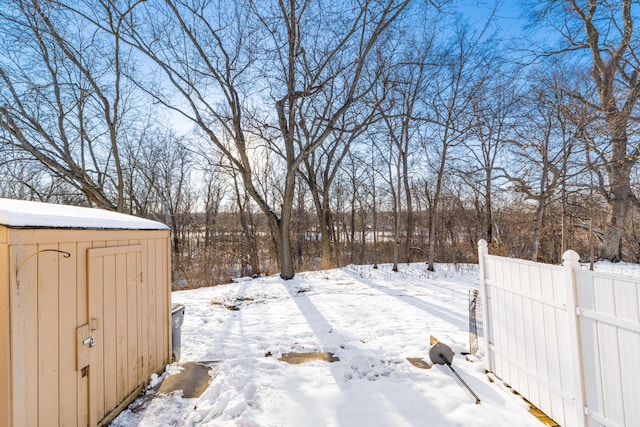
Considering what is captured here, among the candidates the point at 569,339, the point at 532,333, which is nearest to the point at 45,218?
the point at 569,339

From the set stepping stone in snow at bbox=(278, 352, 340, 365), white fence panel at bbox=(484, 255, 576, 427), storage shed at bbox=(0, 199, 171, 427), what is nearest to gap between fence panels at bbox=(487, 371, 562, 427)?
white fence panel at bbox=(484, 255, 576, 427)

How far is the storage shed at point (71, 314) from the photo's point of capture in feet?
4.81

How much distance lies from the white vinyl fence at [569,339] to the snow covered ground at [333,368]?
0.32 meters

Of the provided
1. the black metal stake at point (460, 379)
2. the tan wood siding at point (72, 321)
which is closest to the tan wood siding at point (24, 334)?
the tan wood siding at point (72, 321)

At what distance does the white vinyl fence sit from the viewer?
1.60 metres

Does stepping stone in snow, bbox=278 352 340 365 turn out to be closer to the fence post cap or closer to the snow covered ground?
the snow covered ground

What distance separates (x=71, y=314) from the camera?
186 centimetres

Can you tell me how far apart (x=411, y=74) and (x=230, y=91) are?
20.9 feet

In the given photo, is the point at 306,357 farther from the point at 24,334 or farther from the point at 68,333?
the point at 24,334

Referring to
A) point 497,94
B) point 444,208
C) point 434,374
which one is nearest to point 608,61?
point 497,94

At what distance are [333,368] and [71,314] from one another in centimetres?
240

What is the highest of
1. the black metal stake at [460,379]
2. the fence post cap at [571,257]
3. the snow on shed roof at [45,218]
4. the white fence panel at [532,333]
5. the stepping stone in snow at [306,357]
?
the snow on shed roof at [45,218]

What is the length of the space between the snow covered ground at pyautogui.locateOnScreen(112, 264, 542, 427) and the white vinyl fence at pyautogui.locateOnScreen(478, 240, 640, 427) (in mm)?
323

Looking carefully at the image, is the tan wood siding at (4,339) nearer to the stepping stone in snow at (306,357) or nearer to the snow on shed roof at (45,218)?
the snow on shed roof at (45,218)
